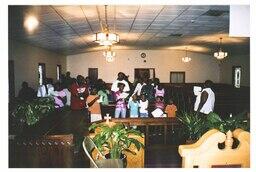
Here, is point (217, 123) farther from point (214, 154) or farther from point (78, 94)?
point (78, 94)

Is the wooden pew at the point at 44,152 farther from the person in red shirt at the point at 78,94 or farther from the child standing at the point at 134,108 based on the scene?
the person in red shirt at the point at 78,94

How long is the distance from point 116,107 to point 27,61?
466 cm

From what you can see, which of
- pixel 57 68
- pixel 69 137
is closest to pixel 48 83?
pixel 69 137

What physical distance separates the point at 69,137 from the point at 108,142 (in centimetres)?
76

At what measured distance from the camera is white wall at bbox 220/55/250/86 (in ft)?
46.2

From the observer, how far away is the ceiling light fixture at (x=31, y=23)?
647 cm

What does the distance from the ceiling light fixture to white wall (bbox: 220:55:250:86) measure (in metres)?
9.46

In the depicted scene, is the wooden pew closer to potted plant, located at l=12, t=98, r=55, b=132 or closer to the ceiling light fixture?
potted plant, located at l=12, t=98, r=55, b=132

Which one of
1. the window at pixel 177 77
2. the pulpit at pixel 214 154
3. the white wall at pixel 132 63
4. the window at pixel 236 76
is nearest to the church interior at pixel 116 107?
Answer: the pulpit at pixel 214 154

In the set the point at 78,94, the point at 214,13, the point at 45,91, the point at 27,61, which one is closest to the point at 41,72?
the point at 27,61

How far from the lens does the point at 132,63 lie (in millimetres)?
17125

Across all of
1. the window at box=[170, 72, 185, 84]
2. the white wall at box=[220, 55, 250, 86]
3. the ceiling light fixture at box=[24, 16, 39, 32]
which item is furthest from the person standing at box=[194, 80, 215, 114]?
the window at box=[170, 72, 185, 84]
